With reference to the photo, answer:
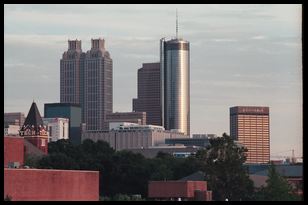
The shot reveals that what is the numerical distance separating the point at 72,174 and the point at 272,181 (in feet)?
75.7

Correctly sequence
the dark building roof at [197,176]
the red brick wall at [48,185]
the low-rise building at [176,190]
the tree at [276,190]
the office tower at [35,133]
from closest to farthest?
the red brick wall at [48,185] < the tree at [276,190] < the low-rise building at [176,190] < the dark building roof at [197,176] < the office tower at [35,133]

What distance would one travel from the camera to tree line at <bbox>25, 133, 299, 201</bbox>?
88500 mm

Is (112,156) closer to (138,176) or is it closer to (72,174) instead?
(138,176)

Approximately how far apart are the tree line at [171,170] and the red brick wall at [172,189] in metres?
1.78

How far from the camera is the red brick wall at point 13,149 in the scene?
62.7 meters

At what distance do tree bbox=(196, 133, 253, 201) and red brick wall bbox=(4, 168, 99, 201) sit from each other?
2786 cm

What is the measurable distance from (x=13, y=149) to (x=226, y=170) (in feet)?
102

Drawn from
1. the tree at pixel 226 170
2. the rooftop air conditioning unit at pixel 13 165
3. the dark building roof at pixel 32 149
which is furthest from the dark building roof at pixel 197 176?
the rooftop air conditioning unit at pixel 13 165

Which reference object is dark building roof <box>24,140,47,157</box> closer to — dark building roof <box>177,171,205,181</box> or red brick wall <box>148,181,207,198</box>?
dark building roof <box>177,171,205,181</box>

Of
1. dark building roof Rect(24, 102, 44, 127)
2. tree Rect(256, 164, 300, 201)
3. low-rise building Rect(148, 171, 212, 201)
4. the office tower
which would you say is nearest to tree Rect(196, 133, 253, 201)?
low-rise building Rect(148, 171, 212, 201)

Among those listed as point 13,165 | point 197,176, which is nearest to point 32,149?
point 197,176

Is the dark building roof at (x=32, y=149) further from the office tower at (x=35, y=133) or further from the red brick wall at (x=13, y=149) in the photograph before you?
the red brick wall at (x=13, y=149)
